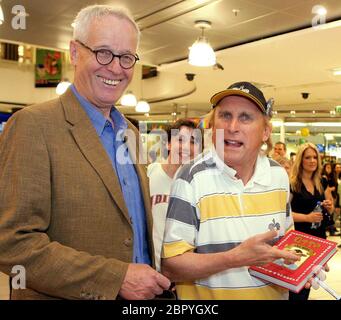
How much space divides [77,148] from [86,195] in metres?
0.17

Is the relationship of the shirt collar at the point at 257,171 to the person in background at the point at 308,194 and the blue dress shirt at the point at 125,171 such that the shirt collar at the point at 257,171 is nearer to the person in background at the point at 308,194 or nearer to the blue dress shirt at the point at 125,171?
the blue dress shirt at the point at 125,171

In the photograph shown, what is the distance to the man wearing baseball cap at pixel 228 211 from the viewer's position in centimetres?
156

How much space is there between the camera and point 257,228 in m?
1.69

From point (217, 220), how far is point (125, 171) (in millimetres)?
413

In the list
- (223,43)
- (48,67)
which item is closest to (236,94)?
(223,43)

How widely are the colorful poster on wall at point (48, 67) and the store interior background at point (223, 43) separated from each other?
0.99ft

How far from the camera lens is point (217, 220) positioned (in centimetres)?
164

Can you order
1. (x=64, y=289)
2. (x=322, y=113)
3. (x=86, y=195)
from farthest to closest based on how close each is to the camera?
(x=322, y=113) < (x=86, y=195) < (x=64, y=289)

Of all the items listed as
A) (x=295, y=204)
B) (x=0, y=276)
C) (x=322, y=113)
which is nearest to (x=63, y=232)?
(x=295, y=204)

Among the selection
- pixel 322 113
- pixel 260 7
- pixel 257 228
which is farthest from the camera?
pixel 322 113

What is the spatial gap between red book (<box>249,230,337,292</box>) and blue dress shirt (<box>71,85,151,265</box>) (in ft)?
1.48

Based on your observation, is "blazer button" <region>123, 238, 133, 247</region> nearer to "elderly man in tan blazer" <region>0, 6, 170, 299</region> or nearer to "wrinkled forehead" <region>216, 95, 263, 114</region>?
"elderly man in tan blazer" <region>0, 6, 170, 299</region>

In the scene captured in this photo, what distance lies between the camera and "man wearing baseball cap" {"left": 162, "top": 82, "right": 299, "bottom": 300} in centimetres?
156
